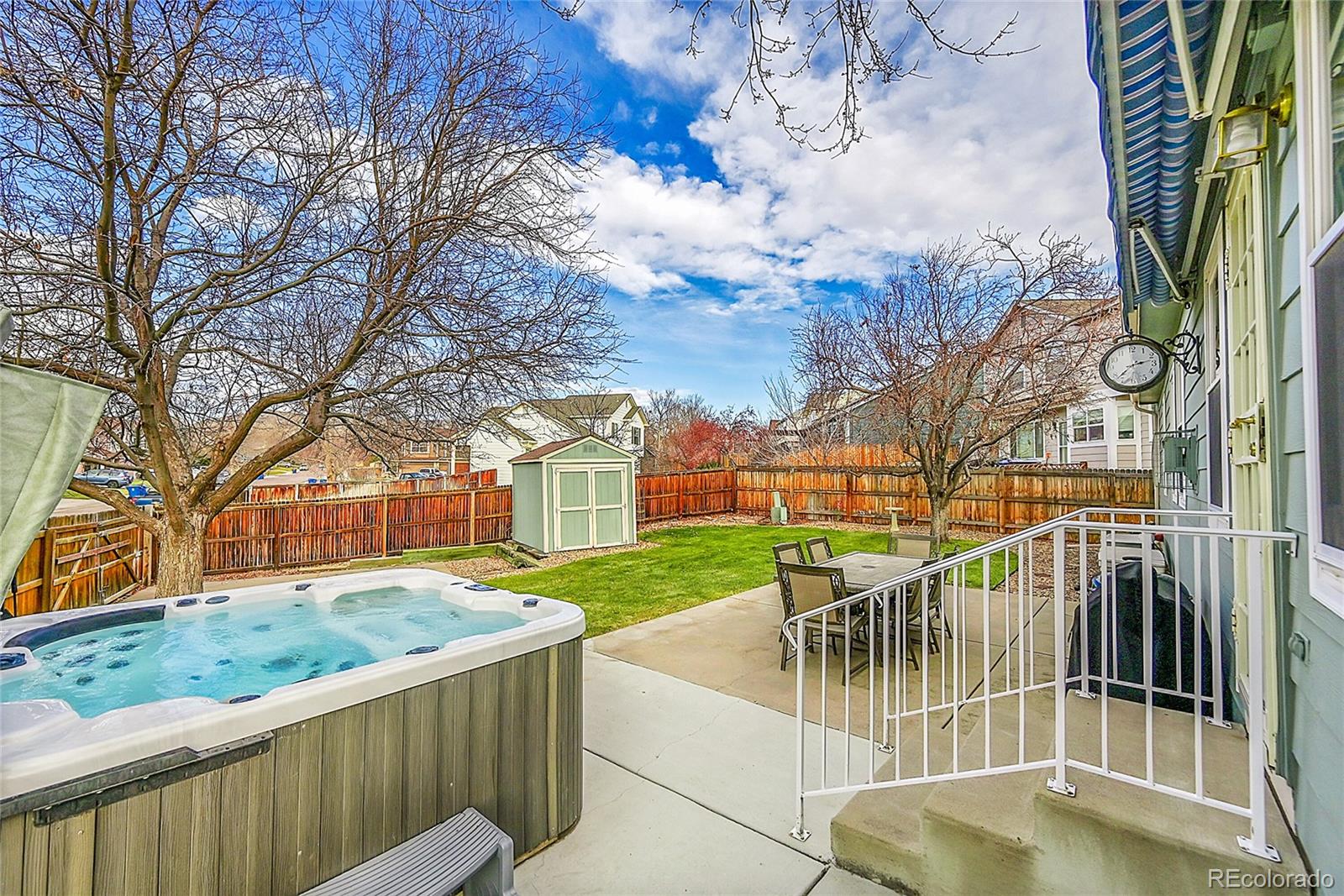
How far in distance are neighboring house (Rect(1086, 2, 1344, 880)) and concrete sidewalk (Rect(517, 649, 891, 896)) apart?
174 cm

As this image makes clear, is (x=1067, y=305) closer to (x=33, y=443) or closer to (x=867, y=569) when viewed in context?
(x=867, y=569)

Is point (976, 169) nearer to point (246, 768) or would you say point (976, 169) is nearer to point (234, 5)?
point (234, 5)

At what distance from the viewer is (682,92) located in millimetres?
4469

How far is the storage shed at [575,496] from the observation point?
1152 cm

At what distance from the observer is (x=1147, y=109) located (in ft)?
7.81

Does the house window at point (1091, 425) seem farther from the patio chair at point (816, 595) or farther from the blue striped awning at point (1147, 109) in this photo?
the blue striped awning at point (1147, 109)

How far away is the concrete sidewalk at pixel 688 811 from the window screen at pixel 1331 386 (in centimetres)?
217

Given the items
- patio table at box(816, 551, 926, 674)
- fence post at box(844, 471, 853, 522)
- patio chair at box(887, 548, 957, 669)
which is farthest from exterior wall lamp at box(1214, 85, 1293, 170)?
fence post at box(844, 471, 853, 522)

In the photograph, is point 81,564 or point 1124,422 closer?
point 81,564

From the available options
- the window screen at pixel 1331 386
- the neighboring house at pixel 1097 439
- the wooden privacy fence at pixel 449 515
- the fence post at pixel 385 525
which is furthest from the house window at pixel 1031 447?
the window screen at pixel 1331 386

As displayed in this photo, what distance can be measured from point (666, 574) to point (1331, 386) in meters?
8.59

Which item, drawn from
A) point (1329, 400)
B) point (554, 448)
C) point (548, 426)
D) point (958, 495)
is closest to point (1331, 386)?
point (1329, 400)

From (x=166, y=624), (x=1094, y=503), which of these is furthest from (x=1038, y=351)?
(x=166, y=624)

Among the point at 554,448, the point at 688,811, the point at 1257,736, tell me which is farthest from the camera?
the point at 554,448
